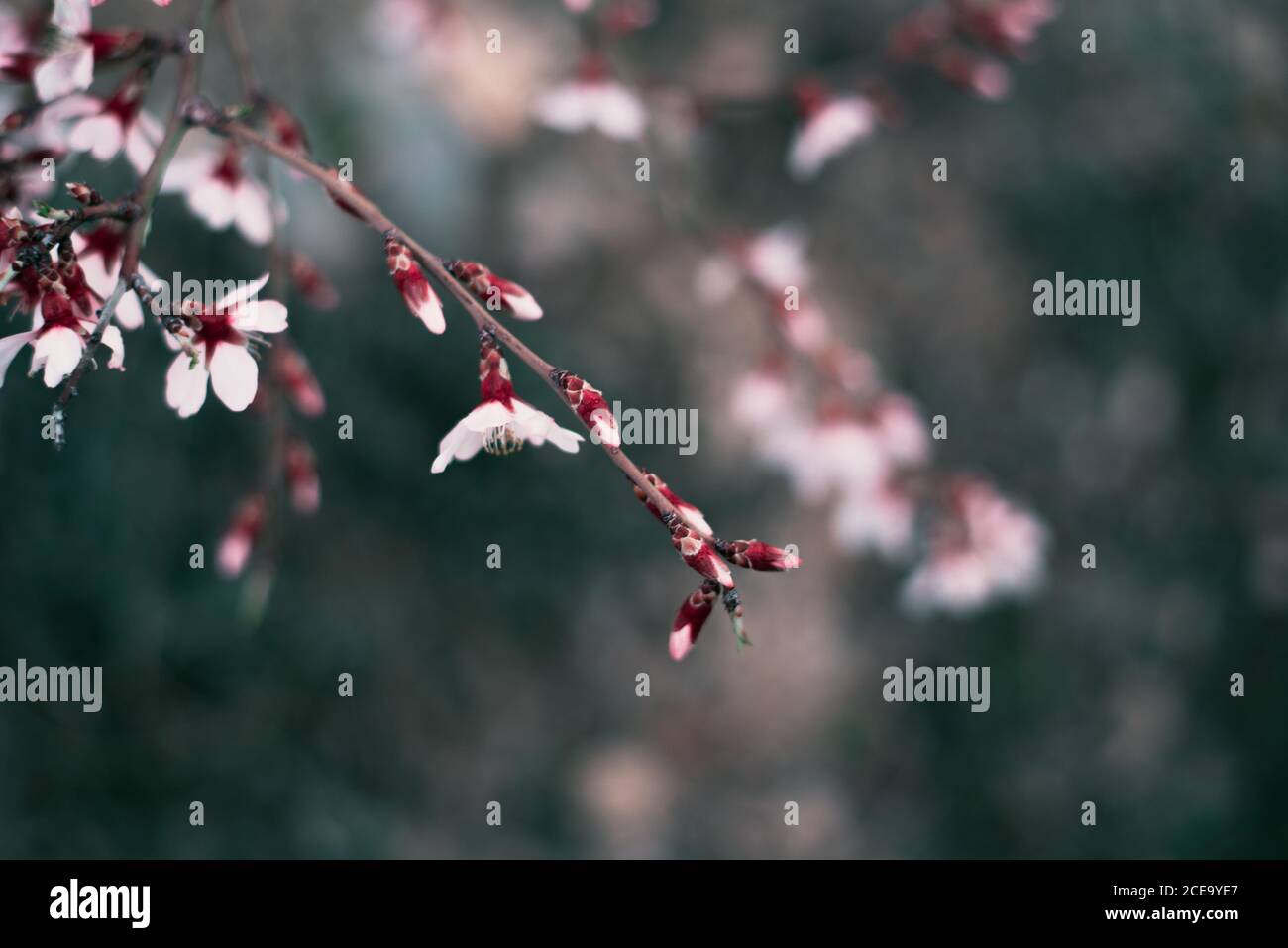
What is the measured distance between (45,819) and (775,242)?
1.93 metres

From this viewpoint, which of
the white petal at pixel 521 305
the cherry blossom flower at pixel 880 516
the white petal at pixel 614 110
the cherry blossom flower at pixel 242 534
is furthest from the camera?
the cherry blossom flower at pixel 880 516

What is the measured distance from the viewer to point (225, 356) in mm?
781

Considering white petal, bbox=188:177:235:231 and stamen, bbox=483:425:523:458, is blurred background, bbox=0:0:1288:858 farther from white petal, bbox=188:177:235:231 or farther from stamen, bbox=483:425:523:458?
stamen, bbox=483:425:523:458

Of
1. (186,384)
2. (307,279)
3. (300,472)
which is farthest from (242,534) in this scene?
(186,384)

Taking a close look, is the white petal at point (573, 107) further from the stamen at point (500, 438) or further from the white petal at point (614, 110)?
the stamen at point (500, 438)

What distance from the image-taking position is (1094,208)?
198 cm

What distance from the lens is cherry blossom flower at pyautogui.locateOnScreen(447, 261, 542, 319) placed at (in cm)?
79

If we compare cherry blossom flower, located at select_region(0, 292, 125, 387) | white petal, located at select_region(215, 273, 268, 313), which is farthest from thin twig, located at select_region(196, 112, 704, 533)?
cherry blossom flower, located at select_region(0, 292, 125, 387)

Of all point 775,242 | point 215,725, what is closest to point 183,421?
point 215,725

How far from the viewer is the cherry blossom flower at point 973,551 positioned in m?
1.59

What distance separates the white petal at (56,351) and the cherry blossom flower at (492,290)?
0.32 m

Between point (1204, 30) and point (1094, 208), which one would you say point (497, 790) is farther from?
point (1204, 30)

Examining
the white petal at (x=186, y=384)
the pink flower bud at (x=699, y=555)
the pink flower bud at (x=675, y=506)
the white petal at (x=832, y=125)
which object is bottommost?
the pink flower bud at (x=699, y=555)

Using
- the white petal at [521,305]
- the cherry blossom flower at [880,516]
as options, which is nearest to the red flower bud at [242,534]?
the white petal at [521,305]
